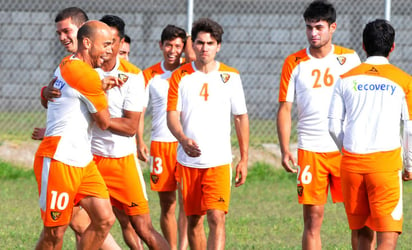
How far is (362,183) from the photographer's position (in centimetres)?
726

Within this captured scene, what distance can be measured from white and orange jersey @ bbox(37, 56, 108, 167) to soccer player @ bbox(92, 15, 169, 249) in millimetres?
813

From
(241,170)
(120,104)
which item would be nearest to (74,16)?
(120,104)

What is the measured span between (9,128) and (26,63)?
2.36 m

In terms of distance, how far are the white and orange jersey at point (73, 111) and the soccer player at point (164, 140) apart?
8.47ft

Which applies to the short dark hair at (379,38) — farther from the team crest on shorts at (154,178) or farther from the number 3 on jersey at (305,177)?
the team crest on shorts at (154,178)

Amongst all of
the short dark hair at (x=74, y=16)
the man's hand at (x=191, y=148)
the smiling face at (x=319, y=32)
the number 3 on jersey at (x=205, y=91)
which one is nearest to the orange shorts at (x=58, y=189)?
the man's hand at (x=191, y=148)

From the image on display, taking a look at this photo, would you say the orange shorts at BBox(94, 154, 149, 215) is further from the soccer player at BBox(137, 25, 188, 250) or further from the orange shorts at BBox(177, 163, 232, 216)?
the soccer player at BBox(137, 25, 188, 250)

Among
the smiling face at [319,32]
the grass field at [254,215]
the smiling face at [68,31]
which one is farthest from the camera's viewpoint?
the grass field at [254,215]

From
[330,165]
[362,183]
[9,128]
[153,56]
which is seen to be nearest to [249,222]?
[330,165]

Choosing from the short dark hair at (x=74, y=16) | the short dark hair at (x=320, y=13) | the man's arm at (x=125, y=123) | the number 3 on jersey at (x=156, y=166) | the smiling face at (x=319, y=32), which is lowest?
the number 3 on jersey at (x=156, y=166)

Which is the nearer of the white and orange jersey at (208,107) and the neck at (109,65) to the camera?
the neck at (109,65)

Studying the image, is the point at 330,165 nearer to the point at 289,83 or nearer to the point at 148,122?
the point at 289,83

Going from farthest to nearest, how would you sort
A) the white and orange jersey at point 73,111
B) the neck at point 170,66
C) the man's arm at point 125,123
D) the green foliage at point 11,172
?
the green foliage at point 11,172, the neck at point 170,66, the man's arm at point 125,123, the white and orange jersey at point 73,111

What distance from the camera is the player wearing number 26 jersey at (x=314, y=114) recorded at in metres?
8.36
